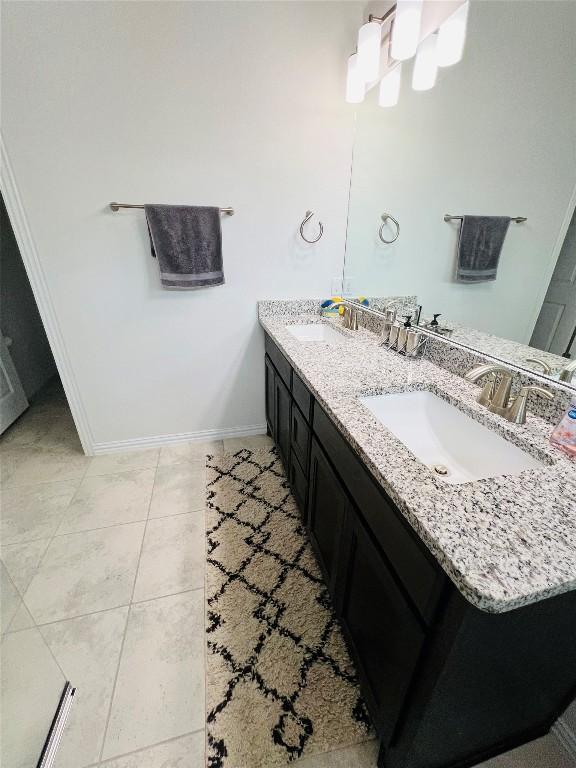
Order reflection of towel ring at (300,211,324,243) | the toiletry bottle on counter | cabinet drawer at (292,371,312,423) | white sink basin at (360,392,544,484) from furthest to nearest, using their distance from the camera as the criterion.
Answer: reflection of towel ring at (300,211,324,243) < cabinet drawer at (292,371,312,423) < white sink basin at (360,392,544,484) < the toiletry bottle on counter

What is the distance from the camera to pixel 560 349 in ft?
2.70

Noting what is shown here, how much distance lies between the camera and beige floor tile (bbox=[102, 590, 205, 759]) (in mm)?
899

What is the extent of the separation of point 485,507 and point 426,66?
1628 mm

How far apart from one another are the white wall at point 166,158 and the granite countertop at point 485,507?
1.16 metres

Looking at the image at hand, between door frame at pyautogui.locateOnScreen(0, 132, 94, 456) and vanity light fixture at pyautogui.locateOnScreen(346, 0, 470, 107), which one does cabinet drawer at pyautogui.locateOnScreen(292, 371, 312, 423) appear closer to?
vanity light fixture at pyautogui.locateOnScreen(346, 0, 470, 107)

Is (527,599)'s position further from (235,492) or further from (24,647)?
(235,492)

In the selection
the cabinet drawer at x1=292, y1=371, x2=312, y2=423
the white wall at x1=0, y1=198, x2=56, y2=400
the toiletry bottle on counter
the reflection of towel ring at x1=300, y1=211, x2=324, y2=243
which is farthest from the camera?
the white wall at x1=0, y1=198, x2=56, y2=400

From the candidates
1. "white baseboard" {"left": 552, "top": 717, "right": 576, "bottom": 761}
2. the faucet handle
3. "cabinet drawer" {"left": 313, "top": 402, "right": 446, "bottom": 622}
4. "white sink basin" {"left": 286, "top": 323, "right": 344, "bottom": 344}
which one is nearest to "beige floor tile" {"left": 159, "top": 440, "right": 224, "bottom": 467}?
"white sink basin" {"left": 286, "top": 323, "right": 344, "bottom": 344}

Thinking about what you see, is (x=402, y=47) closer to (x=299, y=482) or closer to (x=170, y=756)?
(x=299, y=482)

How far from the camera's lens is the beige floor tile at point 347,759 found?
0.84 m

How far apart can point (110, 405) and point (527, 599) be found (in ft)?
7.05

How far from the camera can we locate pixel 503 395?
88 cm

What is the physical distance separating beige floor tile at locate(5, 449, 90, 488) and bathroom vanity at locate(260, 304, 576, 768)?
1.71 metres

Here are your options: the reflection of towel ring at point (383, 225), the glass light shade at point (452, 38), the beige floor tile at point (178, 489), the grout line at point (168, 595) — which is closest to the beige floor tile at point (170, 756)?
the grout line at point (168, 595)
